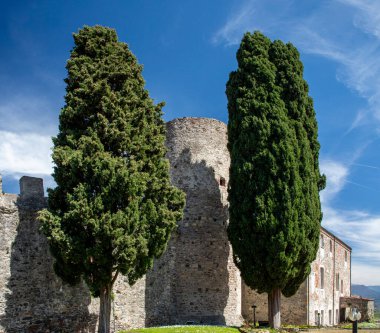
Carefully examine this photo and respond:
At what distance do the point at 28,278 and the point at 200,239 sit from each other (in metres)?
9.96

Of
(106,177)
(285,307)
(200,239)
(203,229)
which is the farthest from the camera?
(285,307)

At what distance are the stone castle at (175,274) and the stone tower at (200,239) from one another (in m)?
0.05

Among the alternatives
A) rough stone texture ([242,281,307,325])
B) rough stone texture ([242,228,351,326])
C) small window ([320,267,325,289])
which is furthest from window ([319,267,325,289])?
rough stone texture ([242,281,307,325])

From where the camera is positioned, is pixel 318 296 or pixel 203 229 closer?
pixel 203 229

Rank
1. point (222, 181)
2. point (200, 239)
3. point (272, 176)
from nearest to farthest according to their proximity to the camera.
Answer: point (272, 176)
point (200, 239)
point (222, 181)

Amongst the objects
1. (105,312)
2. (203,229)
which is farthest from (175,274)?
(105,312)

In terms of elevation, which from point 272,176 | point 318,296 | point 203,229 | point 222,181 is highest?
point 222,181

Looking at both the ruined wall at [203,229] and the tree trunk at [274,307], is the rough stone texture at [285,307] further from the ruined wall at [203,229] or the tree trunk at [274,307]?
the tree trunk at [274,307]

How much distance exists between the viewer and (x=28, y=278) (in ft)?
62.0

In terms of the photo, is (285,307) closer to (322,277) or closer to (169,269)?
(322,277)

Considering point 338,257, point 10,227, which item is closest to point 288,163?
point 10,227

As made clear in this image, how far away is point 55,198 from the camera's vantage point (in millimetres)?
18688

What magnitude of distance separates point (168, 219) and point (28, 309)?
6307mm

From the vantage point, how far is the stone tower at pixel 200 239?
25344mm
